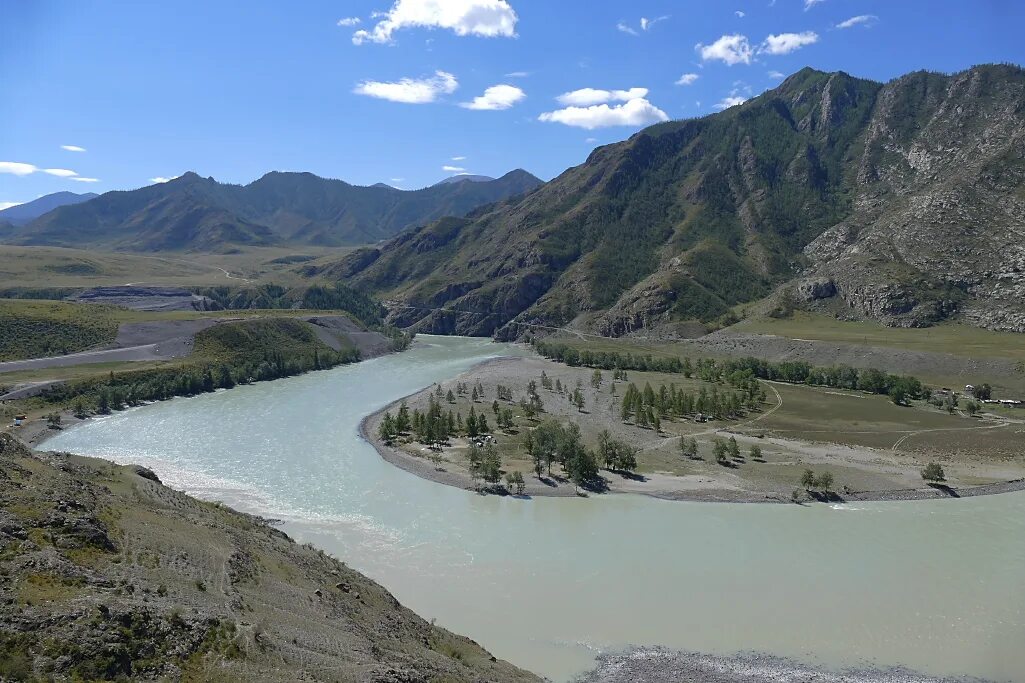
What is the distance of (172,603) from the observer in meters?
20.1

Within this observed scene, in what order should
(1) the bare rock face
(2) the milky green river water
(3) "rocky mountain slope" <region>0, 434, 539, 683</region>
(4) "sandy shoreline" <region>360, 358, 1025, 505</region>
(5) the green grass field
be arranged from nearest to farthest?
(3) "rocky mountain slope" <region>0, 434, 539, 683</region> < (2) the milky green river water < (4) "sandy shoreline" <region>360, 358, 1025, 505</region> < (5) the green grass field < (1) the bare rock face

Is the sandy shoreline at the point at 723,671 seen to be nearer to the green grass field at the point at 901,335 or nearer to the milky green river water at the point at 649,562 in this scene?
the milky green river water at the point at 649,562

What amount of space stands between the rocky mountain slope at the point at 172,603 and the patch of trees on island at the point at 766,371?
79962mm

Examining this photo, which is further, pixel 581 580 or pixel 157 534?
pixel 581 580

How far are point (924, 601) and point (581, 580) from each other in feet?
61.3

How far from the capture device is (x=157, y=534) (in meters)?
26.2

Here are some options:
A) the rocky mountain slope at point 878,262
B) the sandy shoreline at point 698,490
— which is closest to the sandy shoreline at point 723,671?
the sandy shoreline at point 698,490

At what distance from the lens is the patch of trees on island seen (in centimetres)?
9294

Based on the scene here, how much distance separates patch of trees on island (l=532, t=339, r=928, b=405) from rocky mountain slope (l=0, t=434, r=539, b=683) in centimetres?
7996

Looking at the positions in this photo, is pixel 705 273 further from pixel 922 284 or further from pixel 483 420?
pixel 483 420

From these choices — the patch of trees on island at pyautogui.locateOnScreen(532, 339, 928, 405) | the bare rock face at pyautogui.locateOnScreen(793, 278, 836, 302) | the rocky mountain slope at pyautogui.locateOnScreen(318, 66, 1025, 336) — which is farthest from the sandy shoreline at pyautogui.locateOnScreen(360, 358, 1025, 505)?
the bare rock face at pyautogui.locateOnScreen(793, 278, 836, 302)

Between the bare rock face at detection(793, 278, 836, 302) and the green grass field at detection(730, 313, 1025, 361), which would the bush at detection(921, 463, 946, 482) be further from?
the bare rock face at detection(793, 278, 836, 302)

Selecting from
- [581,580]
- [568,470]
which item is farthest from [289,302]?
[581,580]

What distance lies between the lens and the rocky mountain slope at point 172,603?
16.6 meters
